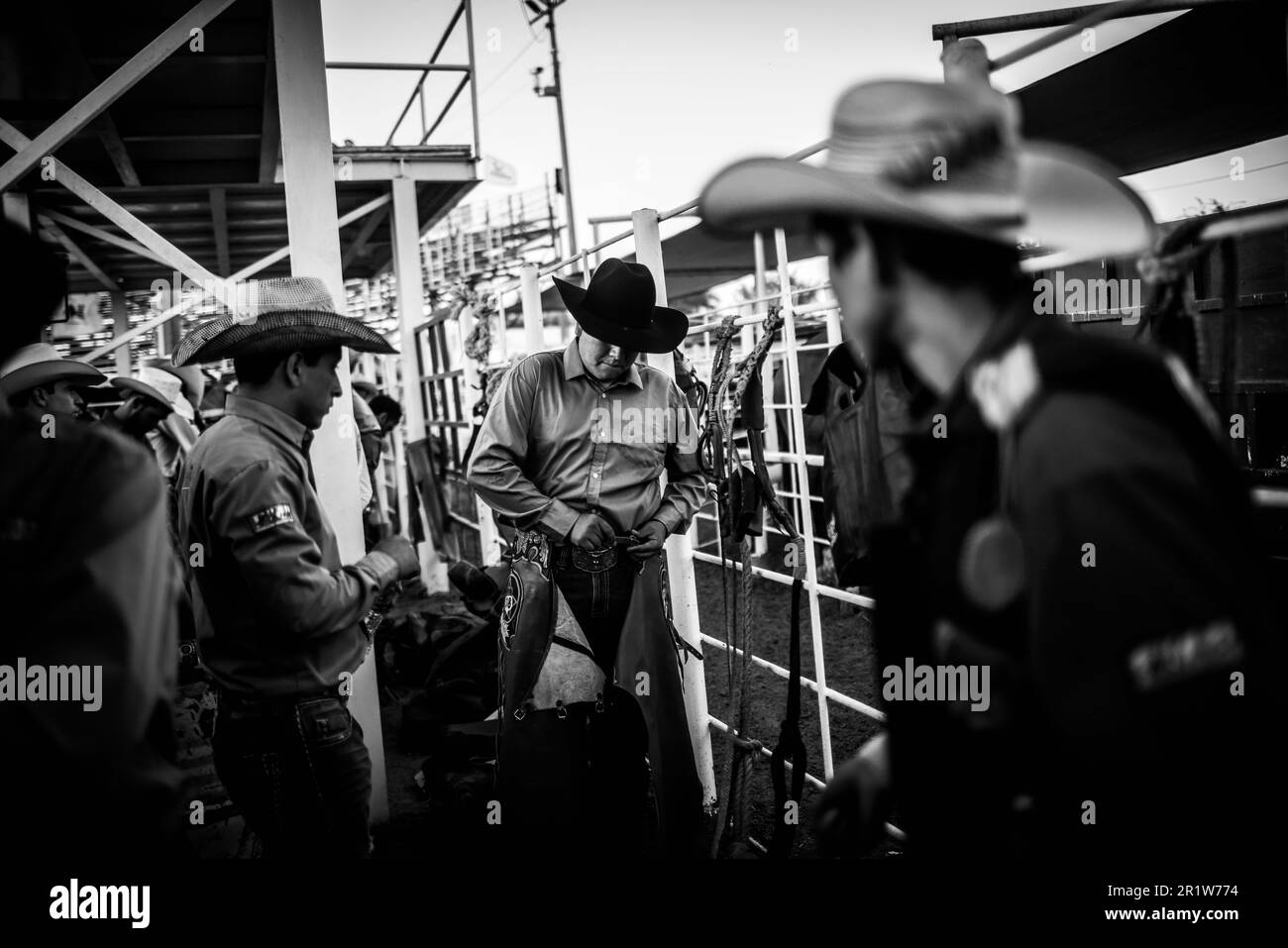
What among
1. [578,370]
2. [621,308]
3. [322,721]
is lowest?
[322,721]

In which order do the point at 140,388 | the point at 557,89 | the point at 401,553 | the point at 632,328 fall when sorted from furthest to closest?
the point at 557,89 < the point at 140,388 < the point at 632,328 < the point at 401,553

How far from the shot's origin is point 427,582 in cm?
952

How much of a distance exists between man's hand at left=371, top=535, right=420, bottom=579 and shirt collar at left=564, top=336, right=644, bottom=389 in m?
1.16

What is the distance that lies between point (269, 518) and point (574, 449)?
1446 millimetres

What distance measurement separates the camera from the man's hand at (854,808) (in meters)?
1.60

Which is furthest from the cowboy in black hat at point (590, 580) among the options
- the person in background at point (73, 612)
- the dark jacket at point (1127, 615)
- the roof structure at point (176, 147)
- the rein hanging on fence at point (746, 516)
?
the dark jacket at point (1127, 615)

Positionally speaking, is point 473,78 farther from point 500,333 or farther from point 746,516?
point 746,516

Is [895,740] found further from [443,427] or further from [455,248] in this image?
[455,248]

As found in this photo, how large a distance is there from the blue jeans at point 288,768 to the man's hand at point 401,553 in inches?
17.1

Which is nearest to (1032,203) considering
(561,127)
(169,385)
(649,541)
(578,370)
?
(649,541)

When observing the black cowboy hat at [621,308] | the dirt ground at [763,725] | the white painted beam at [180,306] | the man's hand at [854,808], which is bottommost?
the dirt ground at [763,725]

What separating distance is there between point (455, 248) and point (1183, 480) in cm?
3130

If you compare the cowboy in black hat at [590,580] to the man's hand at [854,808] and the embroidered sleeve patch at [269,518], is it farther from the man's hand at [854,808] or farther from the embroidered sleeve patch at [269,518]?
the man's hand at [854,808]

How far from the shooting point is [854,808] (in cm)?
160
